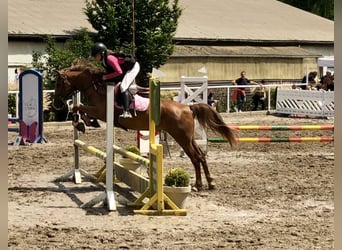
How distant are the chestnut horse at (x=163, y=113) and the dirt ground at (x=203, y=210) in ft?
1.89

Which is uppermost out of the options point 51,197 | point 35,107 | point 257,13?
point 257,13

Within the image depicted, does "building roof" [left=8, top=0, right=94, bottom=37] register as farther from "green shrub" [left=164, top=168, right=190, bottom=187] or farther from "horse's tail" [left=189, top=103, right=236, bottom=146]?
"green shrub" [left=164, top=168, right=190, bottom=187]

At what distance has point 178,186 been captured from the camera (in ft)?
20.2

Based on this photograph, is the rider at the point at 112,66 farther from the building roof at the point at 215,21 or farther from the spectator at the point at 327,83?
the building roof at the point at 215,21

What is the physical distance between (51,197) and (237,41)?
2564cm

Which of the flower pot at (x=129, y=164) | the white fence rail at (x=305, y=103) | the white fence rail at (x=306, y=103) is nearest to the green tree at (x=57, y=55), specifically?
the white fence rail at (x=306, y=103)

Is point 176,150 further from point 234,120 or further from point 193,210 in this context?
point 234,120

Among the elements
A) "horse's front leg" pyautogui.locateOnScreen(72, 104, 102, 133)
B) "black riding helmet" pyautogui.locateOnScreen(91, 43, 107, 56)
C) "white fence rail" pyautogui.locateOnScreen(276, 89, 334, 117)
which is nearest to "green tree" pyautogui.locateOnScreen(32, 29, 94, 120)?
"white fence rail" pyautogui.locateOnScreen(276, 89, 334, 117)

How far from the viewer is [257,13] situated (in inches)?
1548

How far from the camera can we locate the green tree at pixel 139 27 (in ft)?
79.4

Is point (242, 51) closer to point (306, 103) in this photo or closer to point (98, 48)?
point (306, 103)

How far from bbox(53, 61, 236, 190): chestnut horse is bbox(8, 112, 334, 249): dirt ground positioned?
0.58m

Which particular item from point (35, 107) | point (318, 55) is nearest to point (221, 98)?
point (35, 107)

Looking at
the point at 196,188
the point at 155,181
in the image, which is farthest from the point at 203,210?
the point at 196,188
